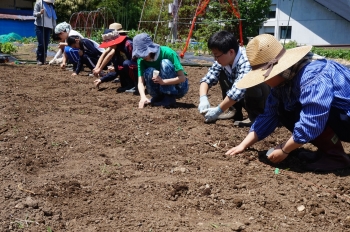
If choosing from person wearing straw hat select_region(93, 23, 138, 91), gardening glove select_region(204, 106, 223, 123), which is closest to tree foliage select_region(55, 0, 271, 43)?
person wearing straw hat select_region(93, 23, 138, 91)

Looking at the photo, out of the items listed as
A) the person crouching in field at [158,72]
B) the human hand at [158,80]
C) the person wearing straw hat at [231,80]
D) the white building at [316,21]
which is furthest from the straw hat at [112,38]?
the white building at [316,21]

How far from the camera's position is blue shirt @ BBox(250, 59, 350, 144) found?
247 centimetres

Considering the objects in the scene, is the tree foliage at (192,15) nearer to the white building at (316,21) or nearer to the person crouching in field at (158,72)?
the white building at (316,21)

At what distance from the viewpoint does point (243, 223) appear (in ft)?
6.93

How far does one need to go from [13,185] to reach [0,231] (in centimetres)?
54

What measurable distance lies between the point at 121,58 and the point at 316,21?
Answer: 16.6 m

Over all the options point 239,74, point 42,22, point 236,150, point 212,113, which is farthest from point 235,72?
point 42,22

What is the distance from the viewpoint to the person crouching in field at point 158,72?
14.5ft

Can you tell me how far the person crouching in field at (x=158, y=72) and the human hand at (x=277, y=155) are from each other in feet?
6.08

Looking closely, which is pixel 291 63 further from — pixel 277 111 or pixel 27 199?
pixel 27 199

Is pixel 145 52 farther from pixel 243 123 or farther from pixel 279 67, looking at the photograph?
pixel 279 67

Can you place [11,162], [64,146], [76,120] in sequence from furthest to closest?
[76,120], [64,146], [11,162]

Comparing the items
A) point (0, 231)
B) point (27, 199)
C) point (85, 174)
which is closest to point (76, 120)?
point (85, 174)

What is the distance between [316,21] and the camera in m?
20.5
